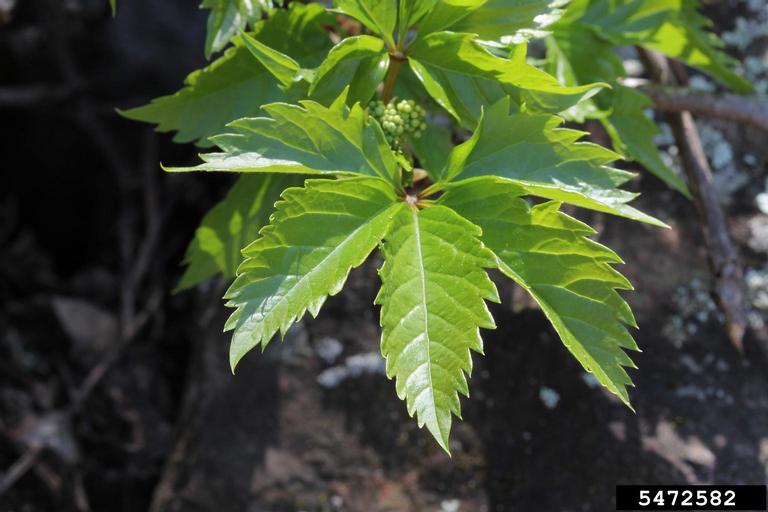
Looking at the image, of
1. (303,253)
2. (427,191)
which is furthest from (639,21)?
(303,253)

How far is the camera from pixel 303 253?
1141 mm

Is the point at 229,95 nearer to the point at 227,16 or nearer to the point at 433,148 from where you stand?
the point at 227,16

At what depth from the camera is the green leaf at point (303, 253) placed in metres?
1.09

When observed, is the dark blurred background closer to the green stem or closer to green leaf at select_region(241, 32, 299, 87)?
the green stem

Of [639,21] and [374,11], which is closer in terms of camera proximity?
[374,11]

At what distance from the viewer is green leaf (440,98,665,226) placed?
1.18 m

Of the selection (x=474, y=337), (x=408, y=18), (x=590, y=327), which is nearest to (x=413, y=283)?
(x=474, y=337)

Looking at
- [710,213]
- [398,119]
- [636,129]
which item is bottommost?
[710,213]

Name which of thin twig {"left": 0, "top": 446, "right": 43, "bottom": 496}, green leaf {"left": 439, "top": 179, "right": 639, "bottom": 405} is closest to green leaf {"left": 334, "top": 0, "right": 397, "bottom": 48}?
green leaf {"left": 439, "top": 179, "right": 639, "bottom": 405}

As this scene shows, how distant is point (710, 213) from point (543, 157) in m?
0.88

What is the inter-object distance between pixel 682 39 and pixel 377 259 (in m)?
0.96

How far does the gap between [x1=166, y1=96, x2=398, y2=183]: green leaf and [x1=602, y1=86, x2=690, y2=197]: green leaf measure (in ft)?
2.16

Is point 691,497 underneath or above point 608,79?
underneath

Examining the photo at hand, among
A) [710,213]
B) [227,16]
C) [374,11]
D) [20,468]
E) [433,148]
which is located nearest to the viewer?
[374,11]
